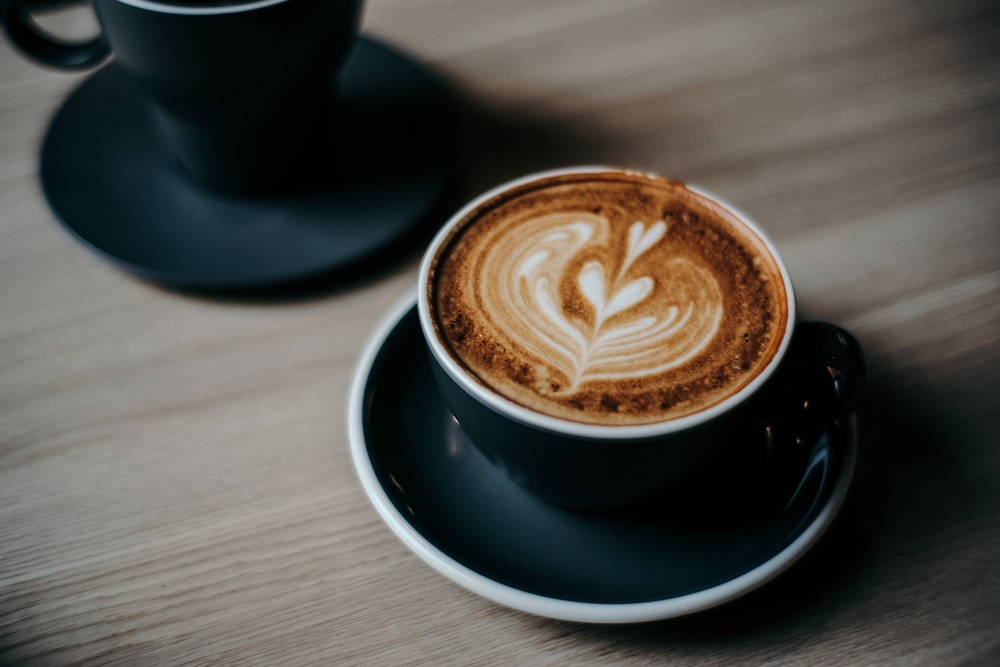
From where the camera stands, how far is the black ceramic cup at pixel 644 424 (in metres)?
0.44

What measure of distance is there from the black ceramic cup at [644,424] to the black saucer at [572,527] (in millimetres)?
21

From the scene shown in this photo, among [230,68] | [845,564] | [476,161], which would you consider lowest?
[845,564]

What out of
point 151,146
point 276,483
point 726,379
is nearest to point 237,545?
point 276,483

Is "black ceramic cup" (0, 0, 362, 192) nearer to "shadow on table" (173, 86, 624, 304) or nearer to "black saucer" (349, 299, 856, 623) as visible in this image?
"shadow on table" (173, 86, 624, 304)

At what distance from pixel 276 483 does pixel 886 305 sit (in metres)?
0.51

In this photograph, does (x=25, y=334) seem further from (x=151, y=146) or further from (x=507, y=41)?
(x=507, y=41)

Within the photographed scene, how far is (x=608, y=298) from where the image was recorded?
0.53 metres

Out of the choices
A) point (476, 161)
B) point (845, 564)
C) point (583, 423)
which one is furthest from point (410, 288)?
point (845, 564)

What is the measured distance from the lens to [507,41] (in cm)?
95

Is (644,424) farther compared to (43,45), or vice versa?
(43,45)

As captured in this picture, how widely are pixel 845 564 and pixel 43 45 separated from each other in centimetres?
75

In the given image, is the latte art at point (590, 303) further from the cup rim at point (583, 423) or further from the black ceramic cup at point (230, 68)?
the black ceramic cup at point (230, 68)

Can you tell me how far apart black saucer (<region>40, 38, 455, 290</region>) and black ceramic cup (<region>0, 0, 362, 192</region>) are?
1.3 inches

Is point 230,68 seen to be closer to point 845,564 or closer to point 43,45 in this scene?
point 43,45
